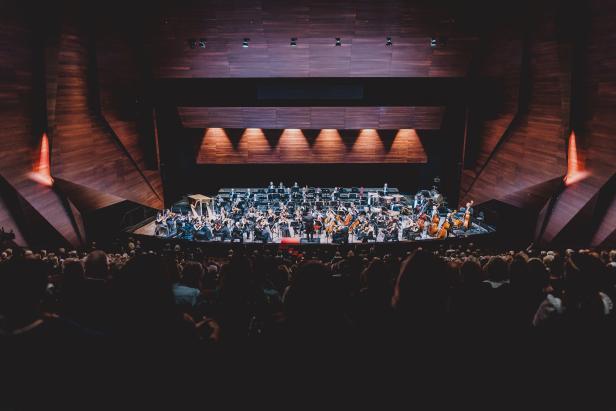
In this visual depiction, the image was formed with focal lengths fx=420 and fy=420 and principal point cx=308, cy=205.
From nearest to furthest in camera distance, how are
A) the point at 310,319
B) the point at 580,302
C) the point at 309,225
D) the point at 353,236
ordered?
the point at 310,319 → the point at 580,302 → the point at 309,225 → the point at 353,236

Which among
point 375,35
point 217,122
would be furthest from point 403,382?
point 217,122

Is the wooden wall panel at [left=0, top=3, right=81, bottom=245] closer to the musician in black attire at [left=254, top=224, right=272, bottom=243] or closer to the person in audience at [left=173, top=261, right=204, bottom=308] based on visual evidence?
the musician in black attire at [left=254, top=224, right=272, bottom=243]

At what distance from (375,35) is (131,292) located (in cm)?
1129

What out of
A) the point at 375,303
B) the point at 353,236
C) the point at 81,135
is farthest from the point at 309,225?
the point at 375,303

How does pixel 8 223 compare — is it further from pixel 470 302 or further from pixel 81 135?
pixel 470 302

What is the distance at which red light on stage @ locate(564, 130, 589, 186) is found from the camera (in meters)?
9.87

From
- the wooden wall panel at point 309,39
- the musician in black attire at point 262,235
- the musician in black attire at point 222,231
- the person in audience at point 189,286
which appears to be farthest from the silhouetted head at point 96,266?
the wooden wall panel at point 309,39

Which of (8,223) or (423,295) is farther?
(8,223)

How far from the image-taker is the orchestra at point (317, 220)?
10.9 meters

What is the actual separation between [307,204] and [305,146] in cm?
286

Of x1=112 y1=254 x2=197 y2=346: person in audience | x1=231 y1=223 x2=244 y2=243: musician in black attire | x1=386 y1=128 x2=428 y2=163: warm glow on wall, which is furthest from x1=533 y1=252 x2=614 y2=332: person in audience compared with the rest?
x1=386 y1=128 x2=428 y2=163: warm glow on wall

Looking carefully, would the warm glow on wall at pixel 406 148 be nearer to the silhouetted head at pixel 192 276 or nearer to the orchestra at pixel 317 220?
the orchestra at pixel 317 220

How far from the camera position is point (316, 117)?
46.0 feet

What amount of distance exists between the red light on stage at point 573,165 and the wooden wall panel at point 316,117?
470 cm
